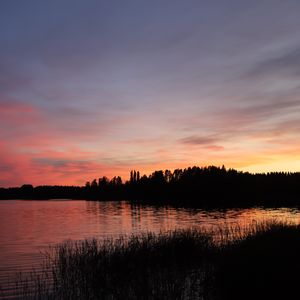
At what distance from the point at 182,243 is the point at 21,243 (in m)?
24.8

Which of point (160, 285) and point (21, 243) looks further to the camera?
point (21, 243)

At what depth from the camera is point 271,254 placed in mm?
19406

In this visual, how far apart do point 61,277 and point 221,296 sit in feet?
28.5

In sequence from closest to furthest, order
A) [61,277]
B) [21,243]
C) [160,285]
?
[160,285] < [61,277] < [21,243]

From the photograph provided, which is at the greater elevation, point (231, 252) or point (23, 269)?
point (231, 252)

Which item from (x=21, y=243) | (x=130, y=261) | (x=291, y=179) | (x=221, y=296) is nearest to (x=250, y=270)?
(x=221, y=296)

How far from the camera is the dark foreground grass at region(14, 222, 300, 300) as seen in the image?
16.4m

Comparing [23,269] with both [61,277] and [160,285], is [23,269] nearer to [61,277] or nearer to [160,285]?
[61,277]

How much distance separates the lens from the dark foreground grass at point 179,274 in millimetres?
16391

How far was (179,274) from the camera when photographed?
2014cm

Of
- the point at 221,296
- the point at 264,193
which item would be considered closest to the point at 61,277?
the point at 221,296

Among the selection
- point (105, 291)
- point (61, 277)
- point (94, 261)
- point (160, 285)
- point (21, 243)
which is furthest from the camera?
point (21, 243)

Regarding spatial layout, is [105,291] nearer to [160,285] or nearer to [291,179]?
[160,285]

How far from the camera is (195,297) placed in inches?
672
